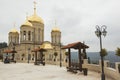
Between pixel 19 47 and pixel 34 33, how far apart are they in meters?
6.69

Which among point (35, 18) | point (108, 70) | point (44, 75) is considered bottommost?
point (44, 75)

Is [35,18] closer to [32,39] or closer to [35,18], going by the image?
[35,18]

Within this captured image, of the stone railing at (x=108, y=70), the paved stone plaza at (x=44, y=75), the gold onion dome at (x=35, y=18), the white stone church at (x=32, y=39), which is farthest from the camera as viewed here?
the gold onion dome at (x=35, y=18)

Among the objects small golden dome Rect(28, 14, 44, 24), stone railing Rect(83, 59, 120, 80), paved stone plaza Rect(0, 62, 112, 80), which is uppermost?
small golden dome Rect(28, 14, 44, 24)

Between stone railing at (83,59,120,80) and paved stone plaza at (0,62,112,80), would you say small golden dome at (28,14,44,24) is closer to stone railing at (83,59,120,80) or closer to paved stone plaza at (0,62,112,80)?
stone railing at (83,59,120,80)

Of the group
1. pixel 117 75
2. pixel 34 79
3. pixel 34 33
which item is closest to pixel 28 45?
pixel 34 33

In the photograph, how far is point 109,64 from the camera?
53.7ft

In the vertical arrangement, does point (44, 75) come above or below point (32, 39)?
below

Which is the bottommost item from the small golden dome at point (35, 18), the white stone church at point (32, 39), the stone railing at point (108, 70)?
the stone railing at point (108, 70)

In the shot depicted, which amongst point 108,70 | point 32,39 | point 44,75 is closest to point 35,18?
point 32,39

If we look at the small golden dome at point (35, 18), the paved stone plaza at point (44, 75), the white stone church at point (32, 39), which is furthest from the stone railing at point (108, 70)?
the small golden dome at point (35, 18)

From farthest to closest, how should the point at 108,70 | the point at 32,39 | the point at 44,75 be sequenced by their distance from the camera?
the point at 32,39 < the point at 44,75 < the point at 108,70

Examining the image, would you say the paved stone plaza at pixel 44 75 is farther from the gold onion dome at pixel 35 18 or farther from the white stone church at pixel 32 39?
the gold onion dome at pixel 35 18

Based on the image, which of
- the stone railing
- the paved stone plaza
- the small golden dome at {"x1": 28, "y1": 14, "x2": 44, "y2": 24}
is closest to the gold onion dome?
the small golden dome at {"x1": 28, "y1": 14, "x2": 44, "y2": 24}
